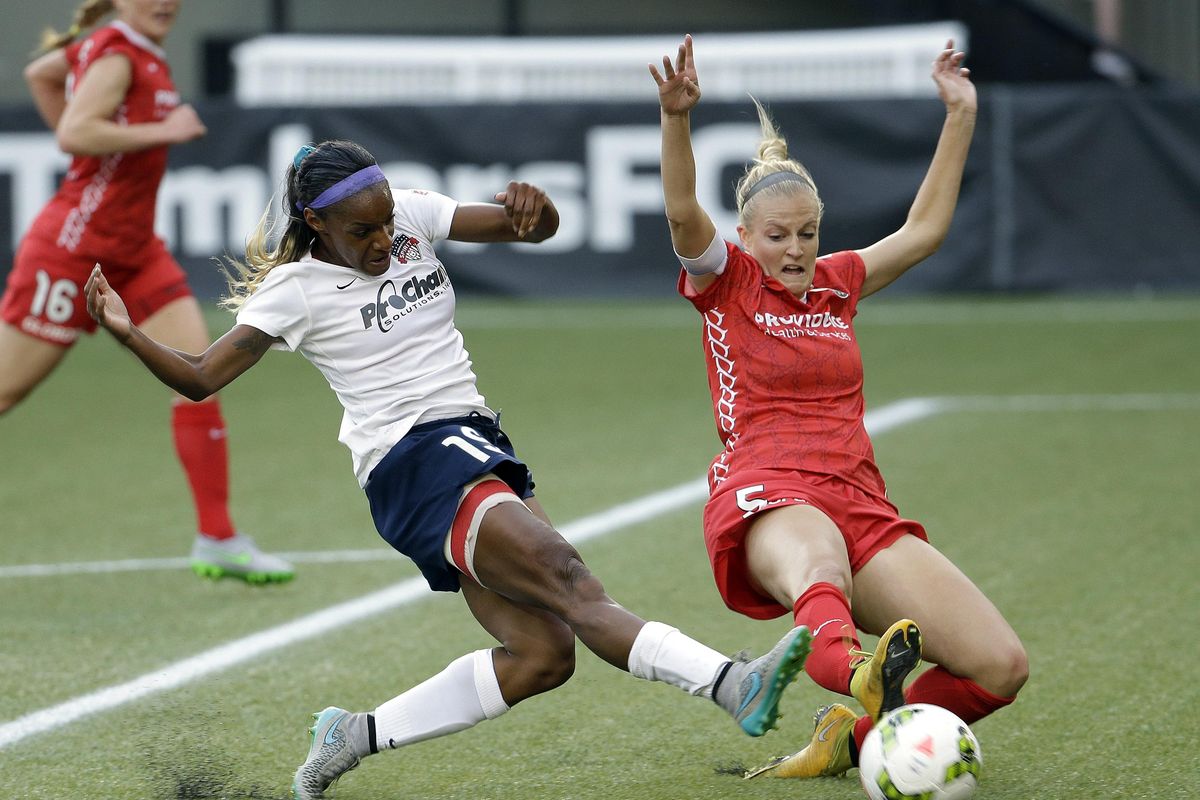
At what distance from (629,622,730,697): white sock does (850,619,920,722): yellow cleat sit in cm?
29

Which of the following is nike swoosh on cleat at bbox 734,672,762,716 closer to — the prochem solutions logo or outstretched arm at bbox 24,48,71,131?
the prochem solutions logo

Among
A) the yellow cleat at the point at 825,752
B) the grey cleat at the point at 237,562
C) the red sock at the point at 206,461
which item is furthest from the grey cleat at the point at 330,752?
the red sock at the point at 206,461

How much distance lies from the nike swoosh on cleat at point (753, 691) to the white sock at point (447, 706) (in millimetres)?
769

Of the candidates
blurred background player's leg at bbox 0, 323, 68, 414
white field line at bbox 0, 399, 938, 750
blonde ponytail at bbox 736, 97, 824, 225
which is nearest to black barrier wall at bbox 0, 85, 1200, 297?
white field line at bbox 0, 399, 938, 750

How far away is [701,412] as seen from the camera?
35.4 feet

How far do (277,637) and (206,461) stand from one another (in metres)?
1.04

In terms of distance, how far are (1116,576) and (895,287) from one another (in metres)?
10.2

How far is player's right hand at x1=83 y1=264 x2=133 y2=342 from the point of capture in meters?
4.02

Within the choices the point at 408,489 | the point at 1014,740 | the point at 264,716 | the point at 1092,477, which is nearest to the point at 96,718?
the point at 264,716

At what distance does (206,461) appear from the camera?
262 inches

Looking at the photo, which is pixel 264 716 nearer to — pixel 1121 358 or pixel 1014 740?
pixel 1014 740

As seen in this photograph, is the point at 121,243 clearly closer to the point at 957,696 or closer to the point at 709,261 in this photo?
the point at 709,261

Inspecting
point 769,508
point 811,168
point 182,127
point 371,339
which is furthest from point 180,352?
point 811,168

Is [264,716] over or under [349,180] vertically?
under
